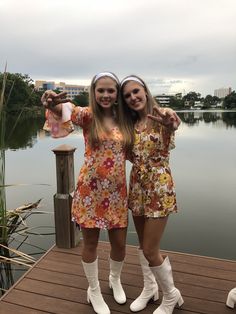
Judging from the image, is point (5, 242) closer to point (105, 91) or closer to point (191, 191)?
point (105, 91)

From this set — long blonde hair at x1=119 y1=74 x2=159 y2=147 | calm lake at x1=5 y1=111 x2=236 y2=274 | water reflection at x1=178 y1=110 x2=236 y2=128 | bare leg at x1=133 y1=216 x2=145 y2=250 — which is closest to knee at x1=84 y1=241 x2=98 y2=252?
bare leg at x1=133 y1=216 x2=145 y2=250

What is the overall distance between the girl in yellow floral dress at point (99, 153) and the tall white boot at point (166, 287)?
0.31m

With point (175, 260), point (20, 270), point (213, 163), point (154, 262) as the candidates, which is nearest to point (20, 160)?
point (213, 163)

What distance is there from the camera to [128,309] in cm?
218

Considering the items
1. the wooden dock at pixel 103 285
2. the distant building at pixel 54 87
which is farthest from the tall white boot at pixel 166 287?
the distant building at pixel 54 87

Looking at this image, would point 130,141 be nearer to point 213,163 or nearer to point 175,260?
point 175,260

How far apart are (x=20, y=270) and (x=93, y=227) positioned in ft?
7.04

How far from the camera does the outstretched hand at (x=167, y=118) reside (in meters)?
1.83

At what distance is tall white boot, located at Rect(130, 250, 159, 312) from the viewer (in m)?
2.16

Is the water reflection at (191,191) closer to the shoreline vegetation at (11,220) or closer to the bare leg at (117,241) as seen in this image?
the shoreline vegetation at (11,220)

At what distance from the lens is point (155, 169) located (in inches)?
75.3

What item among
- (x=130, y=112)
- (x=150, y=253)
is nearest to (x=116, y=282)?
(x=150, y=253)

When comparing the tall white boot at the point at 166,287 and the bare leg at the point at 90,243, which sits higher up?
the bare leg at the point at 90,243

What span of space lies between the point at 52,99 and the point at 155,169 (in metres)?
0.70
